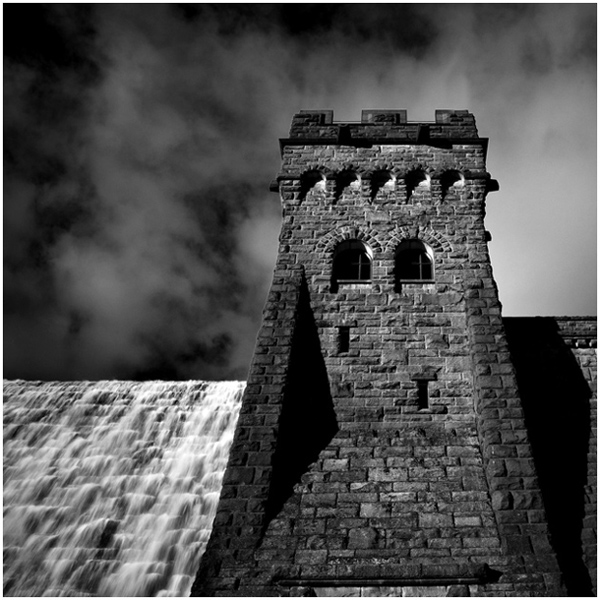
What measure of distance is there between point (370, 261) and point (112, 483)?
811 centimetres

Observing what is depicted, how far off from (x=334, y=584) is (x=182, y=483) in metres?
6.45

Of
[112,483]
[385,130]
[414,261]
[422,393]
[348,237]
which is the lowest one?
[112,483]

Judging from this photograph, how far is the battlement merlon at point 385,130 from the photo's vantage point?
41.8 feet

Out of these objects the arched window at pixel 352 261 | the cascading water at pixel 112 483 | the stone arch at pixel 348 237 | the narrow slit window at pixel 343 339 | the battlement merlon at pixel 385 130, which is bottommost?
the cascading water at pixel 112 483

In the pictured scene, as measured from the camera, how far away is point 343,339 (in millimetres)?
9773

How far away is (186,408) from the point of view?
14766 mm

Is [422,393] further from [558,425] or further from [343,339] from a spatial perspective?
[558,425]

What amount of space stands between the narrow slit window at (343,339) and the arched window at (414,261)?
1.64 meters

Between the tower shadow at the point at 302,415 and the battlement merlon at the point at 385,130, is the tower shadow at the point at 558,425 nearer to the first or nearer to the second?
the tower shadow at the point at 302,415

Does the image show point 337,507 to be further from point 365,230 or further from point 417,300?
point 365,230

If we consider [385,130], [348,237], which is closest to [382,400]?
[348,237]

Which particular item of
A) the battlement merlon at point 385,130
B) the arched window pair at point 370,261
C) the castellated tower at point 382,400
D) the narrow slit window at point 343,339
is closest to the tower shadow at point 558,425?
the castellated tower at point 382,400

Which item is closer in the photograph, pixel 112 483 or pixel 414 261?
pixel 414 261

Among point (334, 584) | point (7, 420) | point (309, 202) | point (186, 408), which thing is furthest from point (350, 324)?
point (7, 420)
